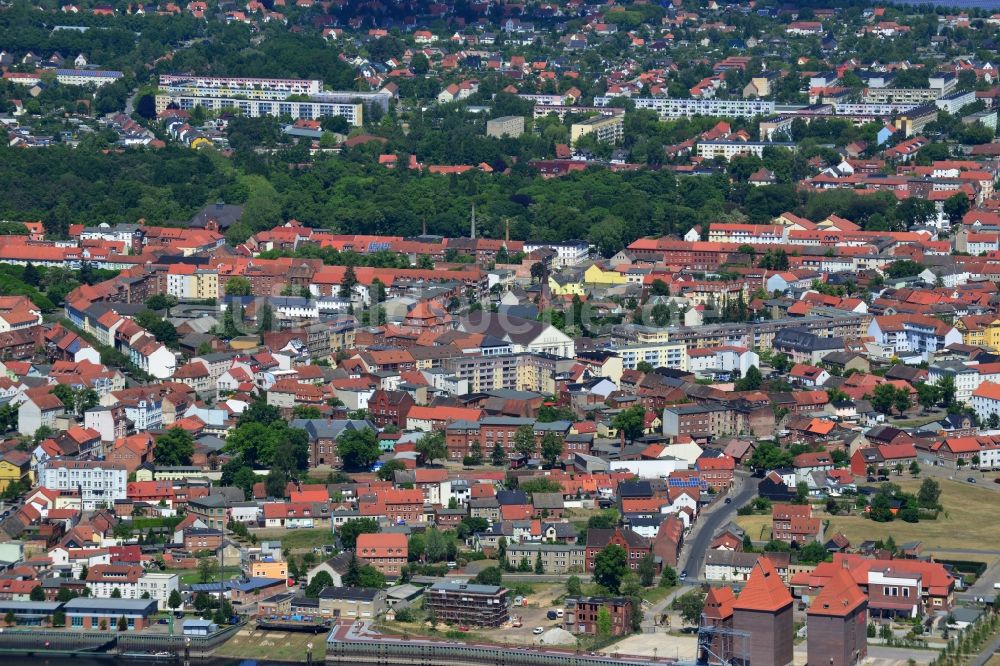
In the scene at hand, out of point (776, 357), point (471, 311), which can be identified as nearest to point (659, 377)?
point (776, 357)

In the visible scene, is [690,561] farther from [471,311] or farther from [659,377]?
[471,311]

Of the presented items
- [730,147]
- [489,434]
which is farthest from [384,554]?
[730,147]

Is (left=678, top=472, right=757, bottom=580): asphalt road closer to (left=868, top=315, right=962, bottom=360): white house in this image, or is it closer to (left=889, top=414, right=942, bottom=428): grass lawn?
(left=889, top=414, right=942, bottom=428): grass lawn

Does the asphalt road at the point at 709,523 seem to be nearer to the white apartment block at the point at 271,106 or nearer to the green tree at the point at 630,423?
the green tree at the point at 630,423

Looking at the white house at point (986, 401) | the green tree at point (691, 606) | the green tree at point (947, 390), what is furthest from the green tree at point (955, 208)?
the green tree at point (691, 606)

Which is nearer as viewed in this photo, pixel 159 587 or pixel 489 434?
pixel 159 587

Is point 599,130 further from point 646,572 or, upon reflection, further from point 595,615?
point 595,615
